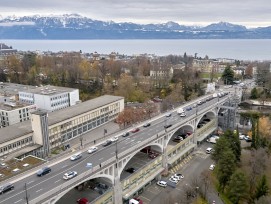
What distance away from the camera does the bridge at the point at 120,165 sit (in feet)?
86.3

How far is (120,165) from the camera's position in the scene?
33625 millimetres

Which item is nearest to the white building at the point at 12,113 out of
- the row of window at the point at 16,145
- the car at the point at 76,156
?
the row of window at the point at 16,145

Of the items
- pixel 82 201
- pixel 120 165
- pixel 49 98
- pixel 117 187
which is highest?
pixel 49 98

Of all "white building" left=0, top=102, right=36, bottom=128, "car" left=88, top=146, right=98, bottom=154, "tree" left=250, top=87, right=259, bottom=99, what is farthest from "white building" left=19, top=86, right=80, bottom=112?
"tree" left=250, top=87, right=259, bottom=99

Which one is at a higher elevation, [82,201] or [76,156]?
[76,156]

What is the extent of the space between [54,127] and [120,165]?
1788 centimetres

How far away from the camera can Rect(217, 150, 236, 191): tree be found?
37.8 metres

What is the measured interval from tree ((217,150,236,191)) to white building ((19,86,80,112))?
38465 millimetres

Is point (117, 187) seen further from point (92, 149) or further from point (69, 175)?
point (69, 175)

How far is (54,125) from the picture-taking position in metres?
46.4

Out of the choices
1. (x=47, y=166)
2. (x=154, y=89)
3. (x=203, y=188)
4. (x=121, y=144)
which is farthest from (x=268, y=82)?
(x=47, y=166)

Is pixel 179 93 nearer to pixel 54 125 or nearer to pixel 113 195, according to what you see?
pixel 54 125

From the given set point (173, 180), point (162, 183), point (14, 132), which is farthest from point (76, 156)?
point (173, 180)

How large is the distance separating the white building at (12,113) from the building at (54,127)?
7.49 metres
